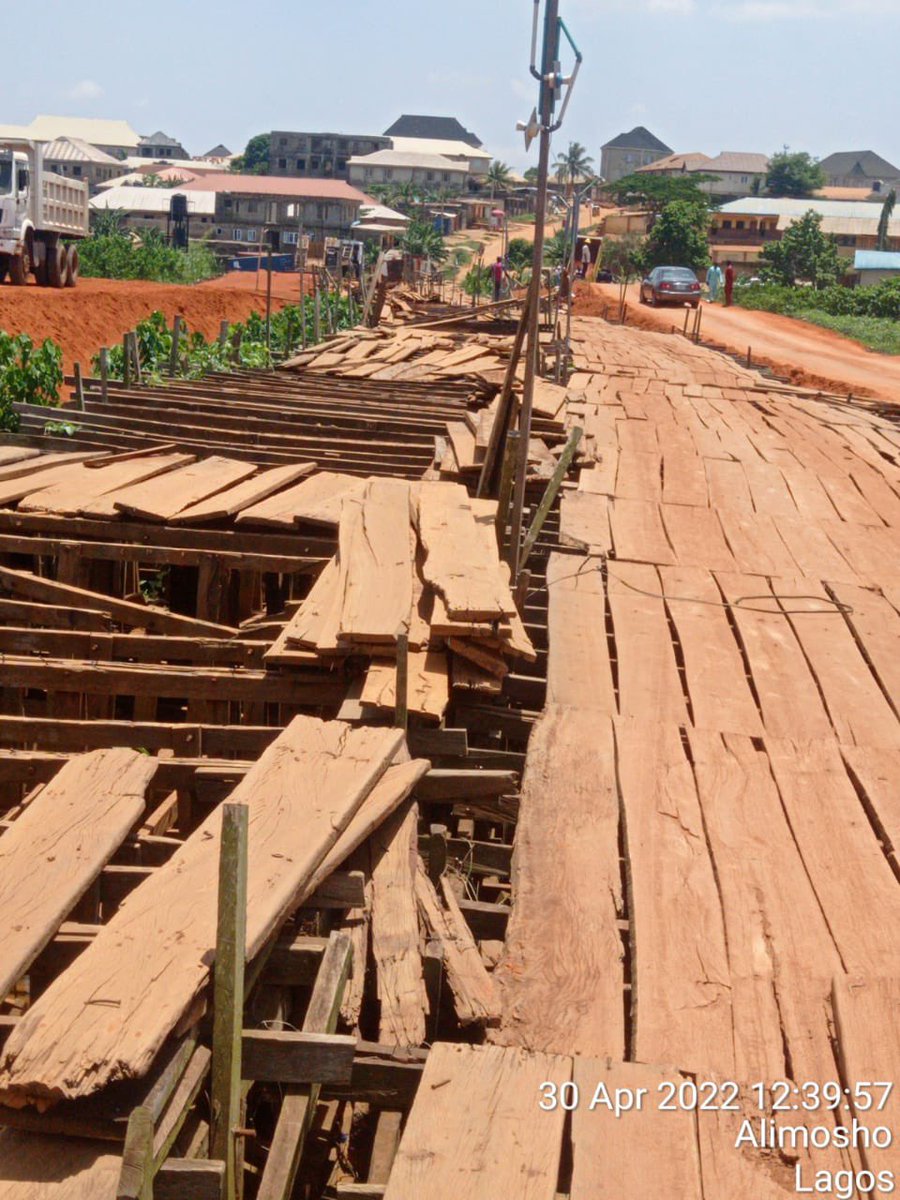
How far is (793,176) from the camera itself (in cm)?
12369

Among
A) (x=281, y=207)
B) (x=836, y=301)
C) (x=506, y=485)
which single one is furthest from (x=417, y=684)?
(x=281, y=207)

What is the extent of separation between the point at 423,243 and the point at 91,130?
86.9m

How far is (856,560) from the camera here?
32.7ft

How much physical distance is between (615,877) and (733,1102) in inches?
48.6

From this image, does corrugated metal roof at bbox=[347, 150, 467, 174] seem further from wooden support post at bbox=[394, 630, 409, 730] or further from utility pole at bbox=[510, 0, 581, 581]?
wooden support post at bbox=[394, 630, 409, 730]

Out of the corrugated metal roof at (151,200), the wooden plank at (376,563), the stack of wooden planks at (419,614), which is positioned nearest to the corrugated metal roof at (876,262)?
the corrugated metal roof at (151,200)

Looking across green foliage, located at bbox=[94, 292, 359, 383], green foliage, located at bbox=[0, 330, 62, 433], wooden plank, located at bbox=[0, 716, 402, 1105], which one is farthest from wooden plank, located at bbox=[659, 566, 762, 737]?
green foliage, located at bbox=[0, 330, 62, 433]

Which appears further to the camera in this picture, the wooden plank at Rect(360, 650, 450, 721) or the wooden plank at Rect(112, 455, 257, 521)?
the wooden plank at Rect(112, 455, 257, 521)

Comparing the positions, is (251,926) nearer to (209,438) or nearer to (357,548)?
(357,548)

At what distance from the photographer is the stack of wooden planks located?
6.48 metres

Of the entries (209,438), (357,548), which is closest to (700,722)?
(357,548)

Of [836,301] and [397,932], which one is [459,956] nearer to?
[397,932]

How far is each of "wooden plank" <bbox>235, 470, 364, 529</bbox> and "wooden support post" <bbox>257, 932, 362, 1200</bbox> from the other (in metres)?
5.19

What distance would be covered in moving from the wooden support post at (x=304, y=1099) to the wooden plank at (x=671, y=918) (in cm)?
89
